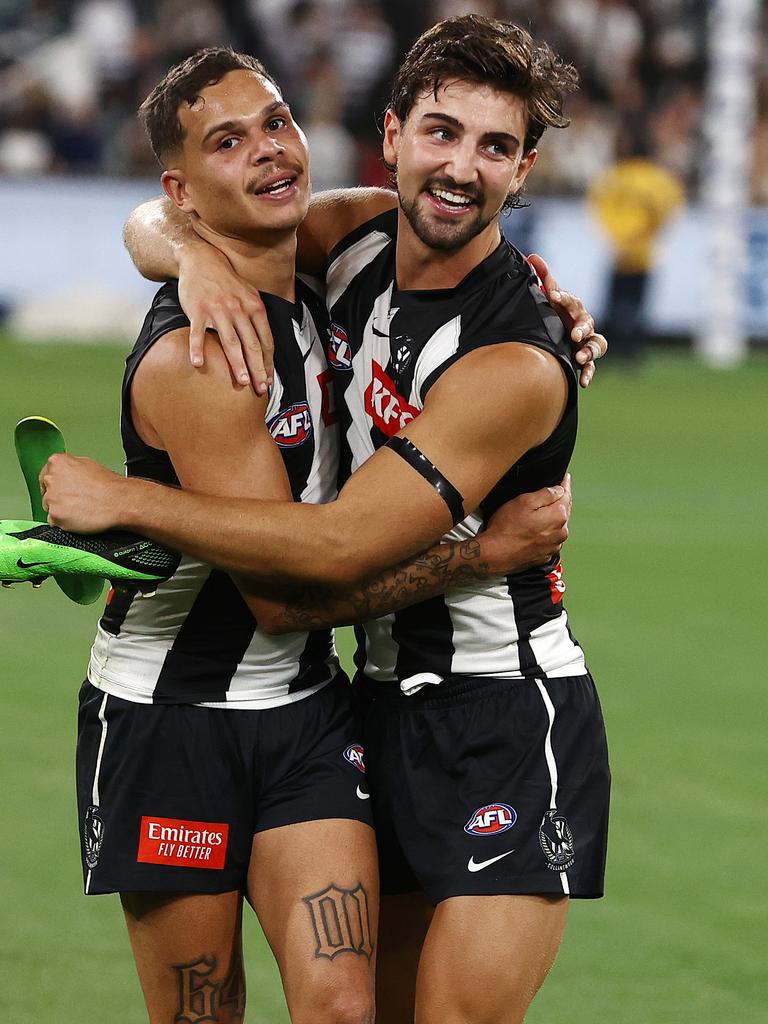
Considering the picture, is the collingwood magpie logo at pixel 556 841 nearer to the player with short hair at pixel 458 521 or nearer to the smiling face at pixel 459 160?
the player with short hair at pixel 458 521

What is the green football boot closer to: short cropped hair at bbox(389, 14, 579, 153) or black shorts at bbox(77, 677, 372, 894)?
black shorts at bbox(77, 677, 372, 894)

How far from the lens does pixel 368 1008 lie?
11.3 ft

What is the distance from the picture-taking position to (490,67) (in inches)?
143

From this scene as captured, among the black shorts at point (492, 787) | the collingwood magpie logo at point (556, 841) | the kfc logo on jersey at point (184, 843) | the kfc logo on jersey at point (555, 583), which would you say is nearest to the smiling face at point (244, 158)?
the kfc logo on jersey at point (555, 583)

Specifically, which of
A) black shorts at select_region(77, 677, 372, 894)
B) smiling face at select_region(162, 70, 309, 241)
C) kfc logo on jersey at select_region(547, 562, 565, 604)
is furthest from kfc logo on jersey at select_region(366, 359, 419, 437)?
black shorts at select_region(77, 677, 372, 894)

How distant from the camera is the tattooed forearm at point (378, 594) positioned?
3.56 meters

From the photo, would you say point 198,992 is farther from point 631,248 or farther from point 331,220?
point 631,248

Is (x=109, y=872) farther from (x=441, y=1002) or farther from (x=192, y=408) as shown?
(x=192, y=408)

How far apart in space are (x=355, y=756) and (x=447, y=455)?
73cm

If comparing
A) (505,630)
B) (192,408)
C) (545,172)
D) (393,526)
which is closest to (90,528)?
(192,408)

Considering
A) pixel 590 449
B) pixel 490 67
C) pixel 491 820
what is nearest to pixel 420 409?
pixel 490 67

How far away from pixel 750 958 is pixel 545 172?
15.8 metres

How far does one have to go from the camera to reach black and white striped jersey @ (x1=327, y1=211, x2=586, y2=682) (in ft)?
12.0

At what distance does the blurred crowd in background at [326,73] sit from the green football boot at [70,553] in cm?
1631
